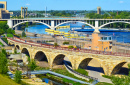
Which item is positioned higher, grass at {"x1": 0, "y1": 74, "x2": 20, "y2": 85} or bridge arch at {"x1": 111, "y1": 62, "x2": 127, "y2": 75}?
bridge arch at {"x1": 111, "y1": 62, "x2": 127, "y2": 75}

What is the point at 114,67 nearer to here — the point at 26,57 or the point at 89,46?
the point at 89,46

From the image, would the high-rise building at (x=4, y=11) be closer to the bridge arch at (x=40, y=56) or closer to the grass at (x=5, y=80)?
the bridge arch at (x=40, y=56)

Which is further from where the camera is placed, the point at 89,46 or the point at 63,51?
the point at 89,46

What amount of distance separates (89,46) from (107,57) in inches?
457

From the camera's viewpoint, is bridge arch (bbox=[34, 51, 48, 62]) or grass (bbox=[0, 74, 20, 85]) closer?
grass (bbox=[0, 74, 20, 85])

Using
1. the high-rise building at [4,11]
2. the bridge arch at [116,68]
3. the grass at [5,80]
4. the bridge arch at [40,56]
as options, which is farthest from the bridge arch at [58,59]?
the high-rise building at [4,11]

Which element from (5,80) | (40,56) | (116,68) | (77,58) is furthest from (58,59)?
(5,80)

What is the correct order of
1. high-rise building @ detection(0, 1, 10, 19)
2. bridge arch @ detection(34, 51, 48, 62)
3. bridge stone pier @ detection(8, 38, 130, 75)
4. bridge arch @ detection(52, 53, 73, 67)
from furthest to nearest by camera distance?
1. high-rise building @ detection(0, 1, 10, 19)
2. bridge arch @ detection(34, 51, 48, 62)
3. bridge arch @ detection(52, 53, 73, 67)
4. bridge stone pier @ detection(8, 38, 130, 75)

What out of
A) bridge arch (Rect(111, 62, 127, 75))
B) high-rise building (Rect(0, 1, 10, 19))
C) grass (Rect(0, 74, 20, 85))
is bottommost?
grass (Rect(0, 74, 20, 85))

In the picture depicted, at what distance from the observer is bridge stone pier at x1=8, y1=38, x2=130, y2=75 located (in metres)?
30.9

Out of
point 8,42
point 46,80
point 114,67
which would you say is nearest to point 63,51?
point 46,80

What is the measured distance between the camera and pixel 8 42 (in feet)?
177

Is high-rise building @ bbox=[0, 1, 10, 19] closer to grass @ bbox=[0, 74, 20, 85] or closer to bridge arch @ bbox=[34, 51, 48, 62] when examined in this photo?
bridge arch @ bbox=[34, 51, 48, 62]

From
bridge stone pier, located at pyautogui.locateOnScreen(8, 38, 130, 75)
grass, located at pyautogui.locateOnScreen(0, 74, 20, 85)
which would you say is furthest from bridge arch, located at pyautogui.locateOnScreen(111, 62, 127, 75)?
grass, located at pyautogui.locateOnScreen(0, 74, 20, 85)
